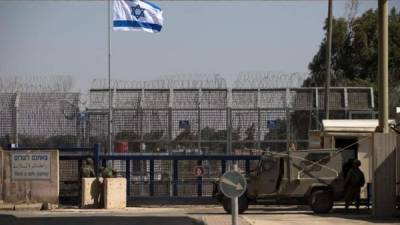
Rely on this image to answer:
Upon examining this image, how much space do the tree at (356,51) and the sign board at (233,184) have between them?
37.0m

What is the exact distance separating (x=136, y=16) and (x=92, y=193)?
905cm

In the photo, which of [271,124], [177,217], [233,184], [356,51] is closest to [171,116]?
[271,124]

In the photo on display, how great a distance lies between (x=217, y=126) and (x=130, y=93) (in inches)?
149

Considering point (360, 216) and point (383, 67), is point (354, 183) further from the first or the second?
point (383, 67)

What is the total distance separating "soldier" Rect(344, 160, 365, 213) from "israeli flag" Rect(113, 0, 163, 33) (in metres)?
12.9

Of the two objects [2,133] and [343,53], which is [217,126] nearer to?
[2,133]

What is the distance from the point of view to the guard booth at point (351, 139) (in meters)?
24.2

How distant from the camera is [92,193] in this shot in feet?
85.1

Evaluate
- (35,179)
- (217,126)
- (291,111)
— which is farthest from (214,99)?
(35,179)

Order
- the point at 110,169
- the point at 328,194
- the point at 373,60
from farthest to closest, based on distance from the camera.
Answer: the point at 373,60
the point at 110,169
the point at 328,194

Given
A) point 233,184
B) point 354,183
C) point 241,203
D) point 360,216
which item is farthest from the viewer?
point 241,203

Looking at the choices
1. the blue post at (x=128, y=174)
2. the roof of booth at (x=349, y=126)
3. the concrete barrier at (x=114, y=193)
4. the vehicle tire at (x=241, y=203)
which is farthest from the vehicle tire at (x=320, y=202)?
the blue post at (x=128, y=174)

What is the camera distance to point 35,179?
26.4m

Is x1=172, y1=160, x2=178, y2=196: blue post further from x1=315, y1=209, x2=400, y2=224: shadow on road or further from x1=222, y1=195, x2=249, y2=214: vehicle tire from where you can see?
x1=315, y1=209, x2=400, y2=224: shadow on road
